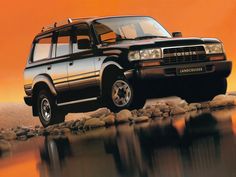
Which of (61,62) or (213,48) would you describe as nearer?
(213,48)

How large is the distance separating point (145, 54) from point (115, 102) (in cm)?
119

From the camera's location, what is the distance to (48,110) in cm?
1680

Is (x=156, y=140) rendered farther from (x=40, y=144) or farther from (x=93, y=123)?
(x=93, y=123)

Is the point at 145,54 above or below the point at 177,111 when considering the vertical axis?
above

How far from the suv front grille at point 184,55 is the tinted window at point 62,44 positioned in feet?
9.74

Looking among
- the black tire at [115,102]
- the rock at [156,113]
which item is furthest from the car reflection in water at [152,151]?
the rock at [156,113]

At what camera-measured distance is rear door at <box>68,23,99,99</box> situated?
47.4 ft

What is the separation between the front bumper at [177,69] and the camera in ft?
43.0

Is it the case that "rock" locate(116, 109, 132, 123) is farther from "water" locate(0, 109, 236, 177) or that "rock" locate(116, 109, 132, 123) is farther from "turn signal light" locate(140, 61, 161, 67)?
"turn signal light" locate(140, 61, 161, 67)

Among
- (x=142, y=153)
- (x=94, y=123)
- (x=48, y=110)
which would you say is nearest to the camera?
(x=142, y=153)

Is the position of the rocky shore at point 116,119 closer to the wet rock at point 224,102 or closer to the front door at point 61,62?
the wet rock at point 224,102

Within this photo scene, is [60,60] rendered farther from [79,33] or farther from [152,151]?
[152,151]

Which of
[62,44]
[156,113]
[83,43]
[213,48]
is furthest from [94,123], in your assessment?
[213,48]

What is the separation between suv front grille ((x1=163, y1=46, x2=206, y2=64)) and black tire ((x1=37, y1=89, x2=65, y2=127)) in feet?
12.7
